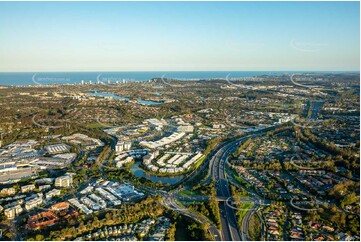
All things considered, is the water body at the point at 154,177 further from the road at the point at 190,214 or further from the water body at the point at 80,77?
the water body at the point at 80,77

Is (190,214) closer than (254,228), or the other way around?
(254,228)

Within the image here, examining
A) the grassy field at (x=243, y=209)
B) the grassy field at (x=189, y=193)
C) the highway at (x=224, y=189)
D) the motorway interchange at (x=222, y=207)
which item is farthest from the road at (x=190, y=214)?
the grassy field at (x=243, y=209)

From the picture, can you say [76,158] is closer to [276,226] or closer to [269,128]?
[276,226]

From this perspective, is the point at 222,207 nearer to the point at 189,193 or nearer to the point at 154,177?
the point at 189,193

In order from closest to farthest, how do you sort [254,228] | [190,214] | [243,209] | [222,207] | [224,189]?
[254,228] < [190,214] < [243,209] < [222,207] < [224,189]

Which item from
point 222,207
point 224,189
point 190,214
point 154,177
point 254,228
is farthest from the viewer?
point 154,177

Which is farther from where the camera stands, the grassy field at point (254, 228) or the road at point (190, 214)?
the road at point (190, 214)

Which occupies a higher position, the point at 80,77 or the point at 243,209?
the point at 80,77

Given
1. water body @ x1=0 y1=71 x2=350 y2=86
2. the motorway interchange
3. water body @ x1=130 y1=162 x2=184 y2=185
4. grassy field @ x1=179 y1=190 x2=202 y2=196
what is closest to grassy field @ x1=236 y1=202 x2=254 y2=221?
the motorway interchange

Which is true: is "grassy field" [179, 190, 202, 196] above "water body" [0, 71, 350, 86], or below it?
below

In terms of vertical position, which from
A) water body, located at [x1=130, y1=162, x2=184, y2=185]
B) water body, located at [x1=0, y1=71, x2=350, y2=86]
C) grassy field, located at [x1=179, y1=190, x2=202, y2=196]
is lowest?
water body, located at [x1=130, y1=162, x2=184, y2=185]

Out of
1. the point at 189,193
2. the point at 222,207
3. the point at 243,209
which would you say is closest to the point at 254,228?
the point at 243,209

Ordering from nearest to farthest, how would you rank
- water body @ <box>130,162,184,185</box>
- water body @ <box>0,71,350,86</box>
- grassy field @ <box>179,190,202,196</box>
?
grassy field @ <box>179,190,202,196</box> → water body @ <box>130,162,184,185</box> → water body @ <box>0,71,350,86</box>

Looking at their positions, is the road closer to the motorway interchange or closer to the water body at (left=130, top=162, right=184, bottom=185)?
the motorway interchange
